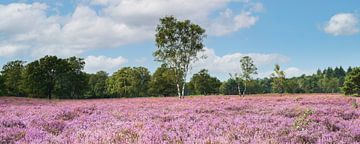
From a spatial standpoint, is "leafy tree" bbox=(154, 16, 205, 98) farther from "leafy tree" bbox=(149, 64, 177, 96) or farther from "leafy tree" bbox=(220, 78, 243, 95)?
"leafy tree" bbox=(220, 78, 243, 95)

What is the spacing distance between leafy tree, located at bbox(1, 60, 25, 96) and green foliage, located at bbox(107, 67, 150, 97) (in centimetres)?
2477

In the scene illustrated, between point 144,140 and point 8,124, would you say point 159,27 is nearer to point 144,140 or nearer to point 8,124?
point 8,124

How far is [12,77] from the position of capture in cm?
8731

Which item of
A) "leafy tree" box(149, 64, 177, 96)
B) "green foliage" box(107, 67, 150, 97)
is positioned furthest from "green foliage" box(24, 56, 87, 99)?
"leafy tree" box(149, 64, 177, 96)

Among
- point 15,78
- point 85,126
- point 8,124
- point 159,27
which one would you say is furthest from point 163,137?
point 15,78

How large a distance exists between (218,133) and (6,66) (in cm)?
9983

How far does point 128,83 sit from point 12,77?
30683 mm

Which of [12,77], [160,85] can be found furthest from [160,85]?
[12,77]

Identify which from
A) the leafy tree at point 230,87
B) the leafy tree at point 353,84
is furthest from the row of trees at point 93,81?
the leafy tree at point 230,87

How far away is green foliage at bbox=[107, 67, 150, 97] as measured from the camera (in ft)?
326

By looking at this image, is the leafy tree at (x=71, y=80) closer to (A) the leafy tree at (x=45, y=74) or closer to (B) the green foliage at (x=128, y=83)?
(A) the leafy tree at (x=45, y=74)

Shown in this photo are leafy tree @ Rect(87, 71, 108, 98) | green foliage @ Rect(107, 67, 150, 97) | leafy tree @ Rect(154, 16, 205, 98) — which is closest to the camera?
leafy tree @ Rect(154, 16, 205, 98)

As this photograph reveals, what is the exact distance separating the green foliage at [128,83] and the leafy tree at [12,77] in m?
24.8

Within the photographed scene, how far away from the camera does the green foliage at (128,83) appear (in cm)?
9931
